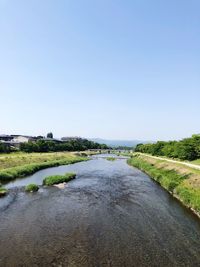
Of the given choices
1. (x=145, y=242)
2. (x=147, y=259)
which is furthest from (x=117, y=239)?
(x=147, y=259)

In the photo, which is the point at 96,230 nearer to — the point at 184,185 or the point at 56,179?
the point at 184,185

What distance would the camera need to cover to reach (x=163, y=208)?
32000 mm

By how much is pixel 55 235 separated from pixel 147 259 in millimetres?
8133

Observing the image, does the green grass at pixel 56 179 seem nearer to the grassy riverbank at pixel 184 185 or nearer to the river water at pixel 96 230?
the river water at pixel 96 230

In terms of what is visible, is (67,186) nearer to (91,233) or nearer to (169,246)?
(91,233)

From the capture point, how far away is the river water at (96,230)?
18984 mm

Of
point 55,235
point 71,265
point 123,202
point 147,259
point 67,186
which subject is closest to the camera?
point 71,265

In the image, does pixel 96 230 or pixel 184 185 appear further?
pixel 184 185

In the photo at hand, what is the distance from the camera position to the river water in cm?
1898

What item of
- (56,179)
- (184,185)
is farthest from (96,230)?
(56,179)

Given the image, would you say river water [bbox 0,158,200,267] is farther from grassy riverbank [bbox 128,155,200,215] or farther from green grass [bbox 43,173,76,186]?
green grass [bbox 43,173,76,186]

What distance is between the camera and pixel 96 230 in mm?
24453

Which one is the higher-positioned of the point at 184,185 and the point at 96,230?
the point at 184,185

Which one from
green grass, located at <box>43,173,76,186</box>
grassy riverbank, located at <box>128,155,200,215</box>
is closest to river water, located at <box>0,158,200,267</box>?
grassy riverbank, located at <box>128,155,200,215</box>
